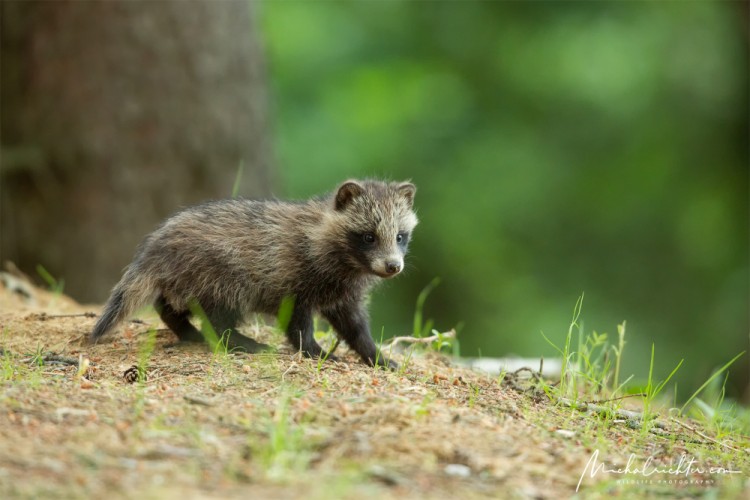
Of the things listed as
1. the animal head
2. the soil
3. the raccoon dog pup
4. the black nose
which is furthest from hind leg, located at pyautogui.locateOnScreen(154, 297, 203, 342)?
the black nose

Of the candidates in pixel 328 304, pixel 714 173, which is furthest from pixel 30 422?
pixel 714 173

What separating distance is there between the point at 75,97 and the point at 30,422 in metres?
7.11

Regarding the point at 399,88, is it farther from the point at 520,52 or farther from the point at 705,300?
the point at 705,300

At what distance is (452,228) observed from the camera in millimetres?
18781

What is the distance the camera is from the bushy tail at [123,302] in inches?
263

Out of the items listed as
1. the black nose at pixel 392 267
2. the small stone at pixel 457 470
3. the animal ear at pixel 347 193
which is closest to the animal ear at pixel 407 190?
the animal ear at pixel 347 193

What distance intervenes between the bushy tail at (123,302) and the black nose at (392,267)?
1636mm

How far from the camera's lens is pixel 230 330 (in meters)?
6.80

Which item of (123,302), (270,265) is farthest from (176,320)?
(270,265)

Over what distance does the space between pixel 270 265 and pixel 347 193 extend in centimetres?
87

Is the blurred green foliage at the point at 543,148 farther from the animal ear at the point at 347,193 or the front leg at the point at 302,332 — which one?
the front leg at the point at 302,332

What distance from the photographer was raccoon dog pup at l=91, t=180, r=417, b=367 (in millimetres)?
6910

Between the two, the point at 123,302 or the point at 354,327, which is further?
the point at 354,327

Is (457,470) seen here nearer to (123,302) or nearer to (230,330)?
(230,330)
